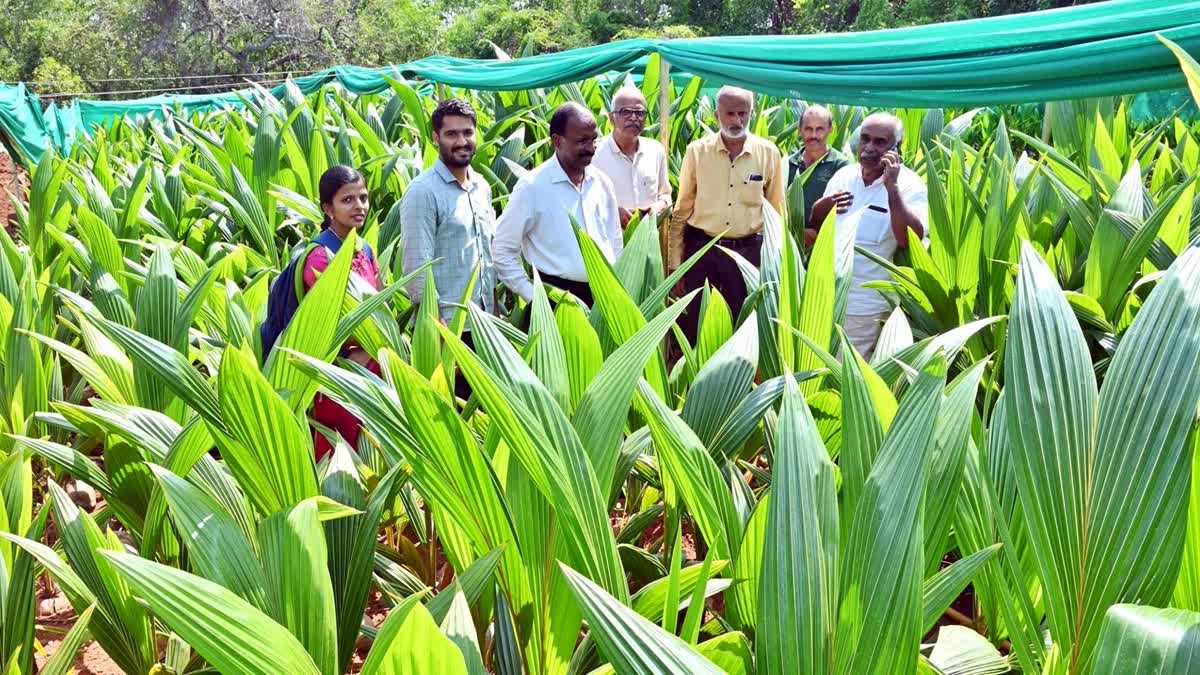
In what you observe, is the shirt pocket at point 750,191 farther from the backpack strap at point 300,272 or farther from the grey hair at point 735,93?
the backpack strap at point 300,272

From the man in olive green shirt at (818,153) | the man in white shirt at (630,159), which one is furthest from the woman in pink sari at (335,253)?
the man in olive green shirt at (818,153)

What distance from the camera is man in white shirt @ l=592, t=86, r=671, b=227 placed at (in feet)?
9.95

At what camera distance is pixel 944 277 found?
78.2 inches

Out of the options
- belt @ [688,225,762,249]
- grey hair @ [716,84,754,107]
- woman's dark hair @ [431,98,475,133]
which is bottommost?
belt @ [688,225,762,249]

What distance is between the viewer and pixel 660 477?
4.72 feet

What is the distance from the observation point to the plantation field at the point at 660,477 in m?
0.75

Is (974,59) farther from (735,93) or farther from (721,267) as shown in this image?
(721,267)

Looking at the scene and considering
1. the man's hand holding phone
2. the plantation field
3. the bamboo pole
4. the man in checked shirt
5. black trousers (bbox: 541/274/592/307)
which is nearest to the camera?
the plantation field

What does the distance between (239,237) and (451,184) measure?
3.95 feet

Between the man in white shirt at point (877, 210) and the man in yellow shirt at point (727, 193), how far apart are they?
1.18 feet

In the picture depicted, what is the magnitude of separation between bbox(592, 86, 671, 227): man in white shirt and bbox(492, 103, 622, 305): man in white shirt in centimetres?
45

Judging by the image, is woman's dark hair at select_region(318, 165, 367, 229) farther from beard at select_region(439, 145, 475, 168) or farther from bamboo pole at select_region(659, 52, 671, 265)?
bamboo pole at select_region(659, 52, 671, 265)

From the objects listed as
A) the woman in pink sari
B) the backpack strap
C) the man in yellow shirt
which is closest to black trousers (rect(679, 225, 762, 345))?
the man in yellow shirt

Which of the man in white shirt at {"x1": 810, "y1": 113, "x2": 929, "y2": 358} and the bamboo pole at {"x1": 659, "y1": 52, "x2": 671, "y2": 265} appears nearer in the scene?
the man in white shirt at {"x1": 810, "y1": 113, "x2": 929, "y2": 358}
